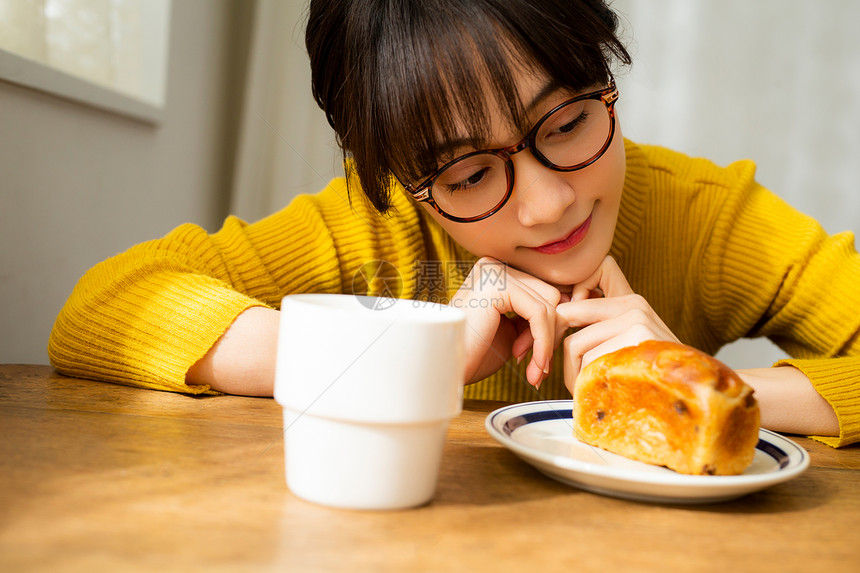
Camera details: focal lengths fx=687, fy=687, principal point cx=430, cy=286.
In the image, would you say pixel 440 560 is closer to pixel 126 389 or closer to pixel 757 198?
pixel 126 389

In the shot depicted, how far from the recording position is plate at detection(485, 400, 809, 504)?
18.4 inches

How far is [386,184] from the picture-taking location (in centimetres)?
98

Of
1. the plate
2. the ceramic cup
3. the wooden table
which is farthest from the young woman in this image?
the ceramic cup

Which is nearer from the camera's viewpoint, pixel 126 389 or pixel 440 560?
pixel 440 560

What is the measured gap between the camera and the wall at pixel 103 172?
1.29 m

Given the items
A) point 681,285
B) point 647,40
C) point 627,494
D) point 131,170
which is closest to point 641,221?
point 681,285

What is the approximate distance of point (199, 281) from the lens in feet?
2.99

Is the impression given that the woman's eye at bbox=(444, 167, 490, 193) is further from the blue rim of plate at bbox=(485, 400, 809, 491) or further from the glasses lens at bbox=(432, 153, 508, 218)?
the blue rim of plate at bbox=(485, 400, 809, 491)

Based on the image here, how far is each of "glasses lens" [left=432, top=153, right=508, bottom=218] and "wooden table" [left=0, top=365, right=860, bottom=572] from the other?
1.23 ft

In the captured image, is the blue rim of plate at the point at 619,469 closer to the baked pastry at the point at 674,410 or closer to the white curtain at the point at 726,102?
the baked pastry at the point at 674,410

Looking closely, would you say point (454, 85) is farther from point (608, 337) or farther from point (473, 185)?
point (608, 337)

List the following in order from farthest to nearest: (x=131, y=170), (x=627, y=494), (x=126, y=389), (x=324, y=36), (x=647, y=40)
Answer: (x=647, y=40), (x=131, y=170), (x=324, y=36), (x=126, y=389), (x=627, y=494)

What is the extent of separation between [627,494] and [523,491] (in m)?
0.07

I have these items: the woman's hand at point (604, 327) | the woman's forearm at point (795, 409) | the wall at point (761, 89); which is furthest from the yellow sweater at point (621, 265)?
the wall at point (761, 89)
